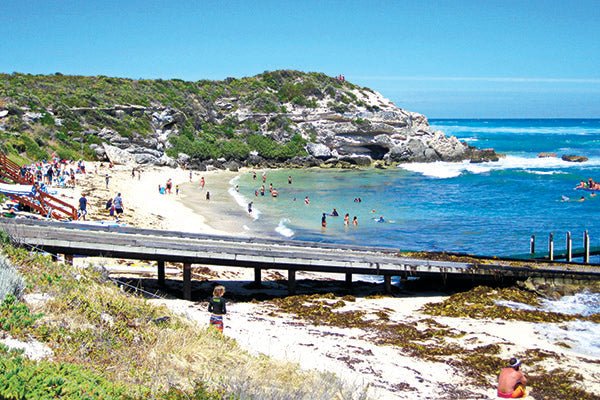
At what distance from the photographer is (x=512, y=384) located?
10.9m

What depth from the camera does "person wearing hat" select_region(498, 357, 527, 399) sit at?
1089 cm

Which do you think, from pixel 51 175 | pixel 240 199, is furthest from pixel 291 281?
pixel 240 199

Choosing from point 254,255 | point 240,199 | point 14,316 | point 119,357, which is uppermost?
point 14,316

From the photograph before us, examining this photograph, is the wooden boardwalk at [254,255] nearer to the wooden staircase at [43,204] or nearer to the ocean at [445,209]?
the ocean at [445,209]

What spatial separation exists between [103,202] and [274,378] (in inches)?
1129

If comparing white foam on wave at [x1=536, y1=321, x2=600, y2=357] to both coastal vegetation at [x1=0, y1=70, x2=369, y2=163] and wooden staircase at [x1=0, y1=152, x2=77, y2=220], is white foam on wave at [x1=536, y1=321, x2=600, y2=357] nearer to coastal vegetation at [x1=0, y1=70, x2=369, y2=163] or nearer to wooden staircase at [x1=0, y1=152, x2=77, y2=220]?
wooden staircase at [x1=0, y1=152, x2=77, y2=220]

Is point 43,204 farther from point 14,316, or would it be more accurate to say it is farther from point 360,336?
point 14,316

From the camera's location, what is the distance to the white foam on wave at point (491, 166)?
6931 centimetres

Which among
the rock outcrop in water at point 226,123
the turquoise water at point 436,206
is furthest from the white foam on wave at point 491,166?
the rock outcrop in water at point 226,123

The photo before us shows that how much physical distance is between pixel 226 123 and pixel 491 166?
116 feet

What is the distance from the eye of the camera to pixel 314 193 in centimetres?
5072

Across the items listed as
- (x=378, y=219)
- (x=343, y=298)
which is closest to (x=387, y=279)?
(x=343, y=298)

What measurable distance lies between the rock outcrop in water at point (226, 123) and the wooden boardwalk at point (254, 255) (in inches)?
1557

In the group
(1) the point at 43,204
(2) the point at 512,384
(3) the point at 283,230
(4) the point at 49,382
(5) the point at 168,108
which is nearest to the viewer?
(4) the point at 49,382
